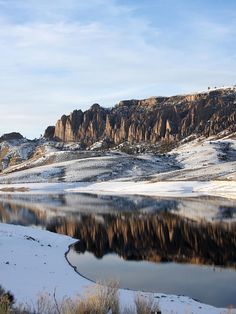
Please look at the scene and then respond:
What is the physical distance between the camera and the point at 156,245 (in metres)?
37.4

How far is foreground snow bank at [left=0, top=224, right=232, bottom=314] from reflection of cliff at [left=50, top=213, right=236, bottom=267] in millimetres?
3976

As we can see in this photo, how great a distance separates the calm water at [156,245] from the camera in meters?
25.3

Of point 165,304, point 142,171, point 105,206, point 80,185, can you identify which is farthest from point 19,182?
point 165,304

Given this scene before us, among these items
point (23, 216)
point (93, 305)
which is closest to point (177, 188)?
point (23, 216)

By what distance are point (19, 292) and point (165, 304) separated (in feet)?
19.3

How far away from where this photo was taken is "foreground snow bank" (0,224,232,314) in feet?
65.5

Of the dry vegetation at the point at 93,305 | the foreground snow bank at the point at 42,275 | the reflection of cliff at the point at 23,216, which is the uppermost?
the dry vegetation at the point at 93,305

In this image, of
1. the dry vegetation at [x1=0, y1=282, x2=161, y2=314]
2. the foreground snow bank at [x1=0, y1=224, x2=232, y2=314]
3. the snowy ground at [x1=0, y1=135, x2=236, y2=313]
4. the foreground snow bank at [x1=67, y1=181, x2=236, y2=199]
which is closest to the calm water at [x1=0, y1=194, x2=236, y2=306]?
the foreground snow bank at [x1=0, y1=224, x2=232, y2=314]

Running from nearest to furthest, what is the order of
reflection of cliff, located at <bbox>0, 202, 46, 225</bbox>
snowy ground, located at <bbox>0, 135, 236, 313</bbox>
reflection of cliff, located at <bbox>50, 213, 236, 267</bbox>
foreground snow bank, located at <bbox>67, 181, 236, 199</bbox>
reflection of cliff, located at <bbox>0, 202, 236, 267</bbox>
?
1. snowy ground, located at <bbox>0, 135, 236, 313</bbox>
2. reflection of cliff, located at <bbox>50, 213, 236, 267</bbox>
3. reflection of cliff, located at <bbox>0, 202, 236, 267</bbox>
4. reflection of cliff, located at <bbox>0, 202, 46, 225</bbox>
5. foreground snow bank, located at <bbox>67, 181, 236, 199</bbox>

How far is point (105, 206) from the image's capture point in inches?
2835

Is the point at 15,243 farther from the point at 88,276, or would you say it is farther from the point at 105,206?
the point at 105,206

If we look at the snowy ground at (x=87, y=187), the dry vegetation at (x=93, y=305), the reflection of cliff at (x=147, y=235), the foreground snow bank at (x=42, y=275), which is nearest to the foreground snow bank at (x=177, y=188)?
the snowy ground at (x=87, y=187)

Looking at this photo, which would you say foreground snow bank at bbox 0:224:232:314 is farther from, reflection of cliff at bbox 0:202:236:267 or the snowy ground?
reflection of cliff at bbox 0:202:236:267

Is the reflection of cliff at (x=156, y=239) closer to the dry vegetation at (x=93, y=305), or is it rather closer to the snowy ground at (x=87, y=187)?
the snowy ground at (x=87, y=187)
